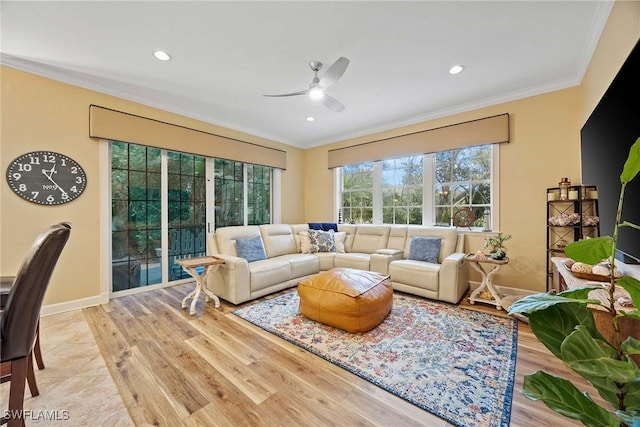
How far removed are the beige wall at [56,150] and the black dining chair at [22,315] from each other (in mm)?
2155

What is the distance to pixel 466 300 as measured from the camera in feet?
10.5

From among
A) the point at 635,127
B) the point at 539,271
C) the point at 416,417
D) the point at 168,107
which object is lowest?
the point at 416,417

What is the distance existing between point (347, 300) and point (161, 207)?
3.10 metres

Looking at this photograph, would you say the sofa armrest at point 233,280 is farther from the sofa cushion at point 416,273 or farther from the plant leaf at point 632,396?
the plant leaf at point 632,396

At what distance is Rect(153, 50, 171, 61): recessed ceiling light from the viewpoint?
242 centimetres

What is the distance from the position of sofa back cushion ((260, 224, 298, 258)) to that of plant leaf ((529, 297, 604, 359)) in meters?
3.50

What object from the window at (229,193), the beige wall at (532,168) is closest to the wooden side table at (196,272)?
the window at (229,193)

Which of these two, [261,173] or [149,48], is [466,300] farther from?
[149,48]

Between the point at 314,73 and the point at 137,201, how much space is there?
116 inches

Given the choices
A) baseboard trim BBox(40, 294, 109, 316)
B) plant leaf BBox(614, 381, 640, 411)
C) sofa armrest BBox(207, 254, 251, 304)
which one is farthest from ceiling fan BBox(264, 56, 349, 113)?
baseboard trim BBox(40, 294, 109, 316)

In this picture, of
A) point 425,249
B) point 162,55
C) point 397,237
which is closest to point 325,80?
point 162,55

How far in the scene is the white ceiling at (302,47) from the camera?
1923 mm

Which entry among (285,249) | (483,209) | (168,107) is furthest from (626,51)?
(168,107)

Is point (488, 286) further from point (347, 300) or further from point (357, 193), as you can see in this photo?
point (357, 193)
